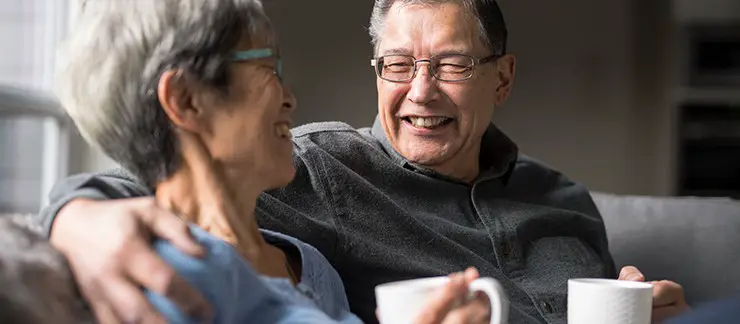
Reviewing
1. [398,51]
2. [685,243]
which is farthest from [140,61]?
[685,243]

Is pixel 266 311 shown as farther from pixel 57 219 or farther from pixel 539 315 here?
pixel 539 315

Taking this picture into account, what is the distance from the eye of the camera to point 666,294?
1.36 metres

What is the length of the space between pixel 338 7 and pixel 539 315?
8.03 feet

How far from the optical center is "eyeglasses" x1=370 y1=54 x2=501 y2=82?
4.82ft

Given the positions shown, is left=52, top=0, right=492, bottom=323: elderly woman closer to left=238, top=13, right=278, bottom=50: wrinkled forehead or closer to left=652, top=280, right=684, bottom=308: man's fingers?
left=238, top=13, right=278, bottom=50: wrinkled forehead

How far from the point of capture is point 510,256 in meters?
1.45

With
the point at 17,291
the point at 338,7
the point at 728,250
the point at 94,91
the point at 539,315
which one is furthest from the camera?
the point at 338,7

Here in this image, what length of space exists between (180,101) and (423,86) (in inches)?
27.4

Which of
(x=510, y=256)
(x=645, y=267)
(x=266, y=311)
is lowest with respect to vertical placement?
(x=645, y=267)

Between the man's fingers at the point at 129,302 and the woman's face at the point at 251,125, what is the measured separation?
150 millimetres

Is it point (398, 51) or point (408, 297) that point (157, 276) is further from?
point (398, 51)

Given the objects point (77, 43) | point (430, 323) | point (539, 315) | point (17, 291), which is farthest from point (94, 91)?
point (539, 315)

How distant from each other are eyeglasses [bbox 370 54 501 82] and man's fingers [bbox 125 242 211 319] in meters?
0.80

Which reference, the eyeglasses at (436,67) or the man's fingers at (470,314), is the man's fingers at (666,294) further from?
the man's fingers at (470,314)
